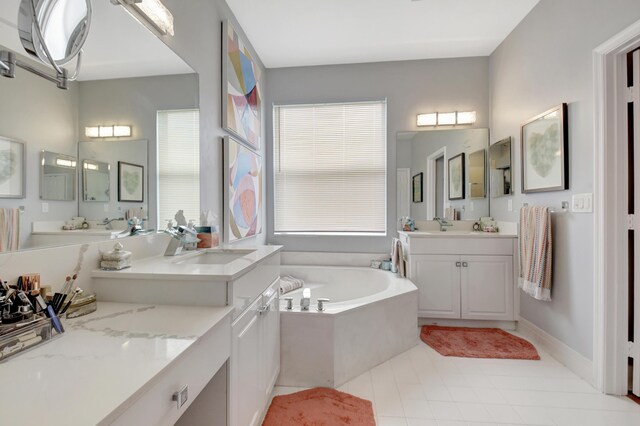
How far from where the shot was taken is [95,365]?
0.63 metres

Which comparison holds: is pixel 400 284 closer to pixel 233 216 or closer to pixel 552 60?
pixel 233 216

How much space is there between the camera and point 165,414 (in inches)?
26.4

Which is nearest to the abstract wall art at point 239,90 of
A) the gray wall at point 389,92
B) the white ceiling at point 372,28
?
the white ceiling at point 372,28

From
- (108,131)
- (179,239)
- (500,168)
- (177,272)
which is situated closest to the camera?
(177,272)

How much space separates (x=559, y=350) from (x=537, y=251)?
2.39 ft

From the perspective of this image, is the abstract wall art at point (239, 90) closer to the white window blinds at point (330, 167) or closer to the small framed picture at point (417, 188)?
the white window blinds at point (330, 167)

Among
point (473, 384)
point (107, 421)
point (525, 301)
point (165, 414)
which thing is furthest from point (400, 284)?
point (107, 421)

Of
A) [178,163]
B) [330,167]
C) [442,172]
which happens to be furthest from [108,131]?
[442,172]

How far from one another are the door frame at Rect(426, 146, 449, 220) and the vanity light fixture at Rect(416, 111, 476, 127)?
278mm

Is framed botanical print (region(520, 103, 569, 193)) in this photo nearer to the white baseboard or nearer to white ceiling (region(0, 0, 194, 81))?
the white baseboard

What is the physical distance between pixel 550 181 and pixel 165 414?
8.74 feet

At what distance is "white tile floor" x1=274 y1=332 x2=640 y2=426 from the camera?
1572mm

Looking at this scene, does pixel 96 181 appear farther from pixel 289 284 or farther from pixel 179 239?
pixel 289 284

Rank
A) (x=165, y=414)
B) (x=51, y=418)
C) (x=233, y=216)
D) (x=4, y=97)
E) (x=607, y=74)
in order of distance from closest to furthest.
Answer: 1. (x=51, y=418)
2. (x=165, y=414)
3. (x=4, y=97)
4. (x=607, y=74)
5. (x=233, y=216)
